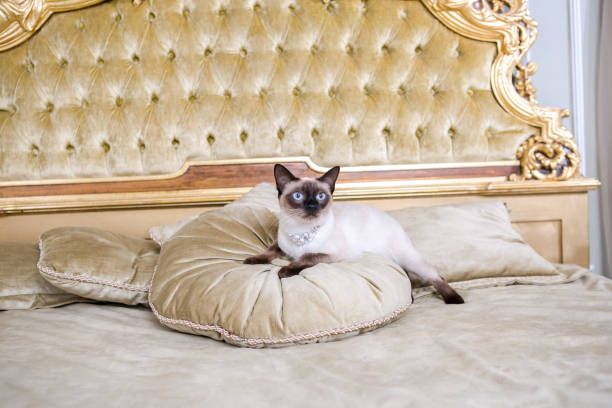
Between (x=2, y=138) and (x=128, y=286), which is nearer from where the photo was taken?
(x=128, y=286)

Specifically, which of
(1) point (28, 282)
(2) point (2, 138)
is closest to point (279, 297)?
(1) point (28, 282)

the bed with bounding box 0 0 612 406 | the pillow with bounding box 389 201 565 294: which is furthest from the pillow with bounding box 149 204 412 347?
the bed with bounding box 0 0 612 406

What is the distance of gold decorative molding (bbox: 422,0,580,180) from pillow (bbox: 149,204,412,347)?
1355 millimetres

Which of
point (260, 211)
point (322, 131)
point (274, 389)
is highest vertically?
point (322, 131)

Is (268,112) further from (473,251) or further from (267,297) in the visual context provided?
(267,297)

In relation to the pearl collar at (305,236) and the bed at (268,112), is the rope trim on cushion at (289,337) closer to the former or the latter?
the pearl collar at (305,236)

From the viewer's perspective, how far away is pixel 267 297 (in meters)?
1.25

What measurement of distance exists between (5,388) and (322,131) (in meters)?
1.78

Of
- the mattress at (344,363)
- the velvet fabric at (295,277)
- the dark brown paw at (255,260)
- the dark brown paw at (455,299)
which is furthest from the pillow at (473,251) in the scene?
the dark brown paw at (255,260)

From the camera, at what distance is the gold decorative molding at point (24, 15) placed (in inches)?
94.7

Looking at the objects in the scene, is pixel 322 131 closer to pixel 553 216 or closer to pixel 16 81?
pixel 553 216

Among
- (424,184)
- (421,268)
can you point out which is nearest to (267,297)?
(421,268)

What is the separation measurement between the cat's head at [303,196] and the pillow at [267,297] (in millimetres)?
181

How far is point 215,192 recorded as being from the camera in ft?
7.76
